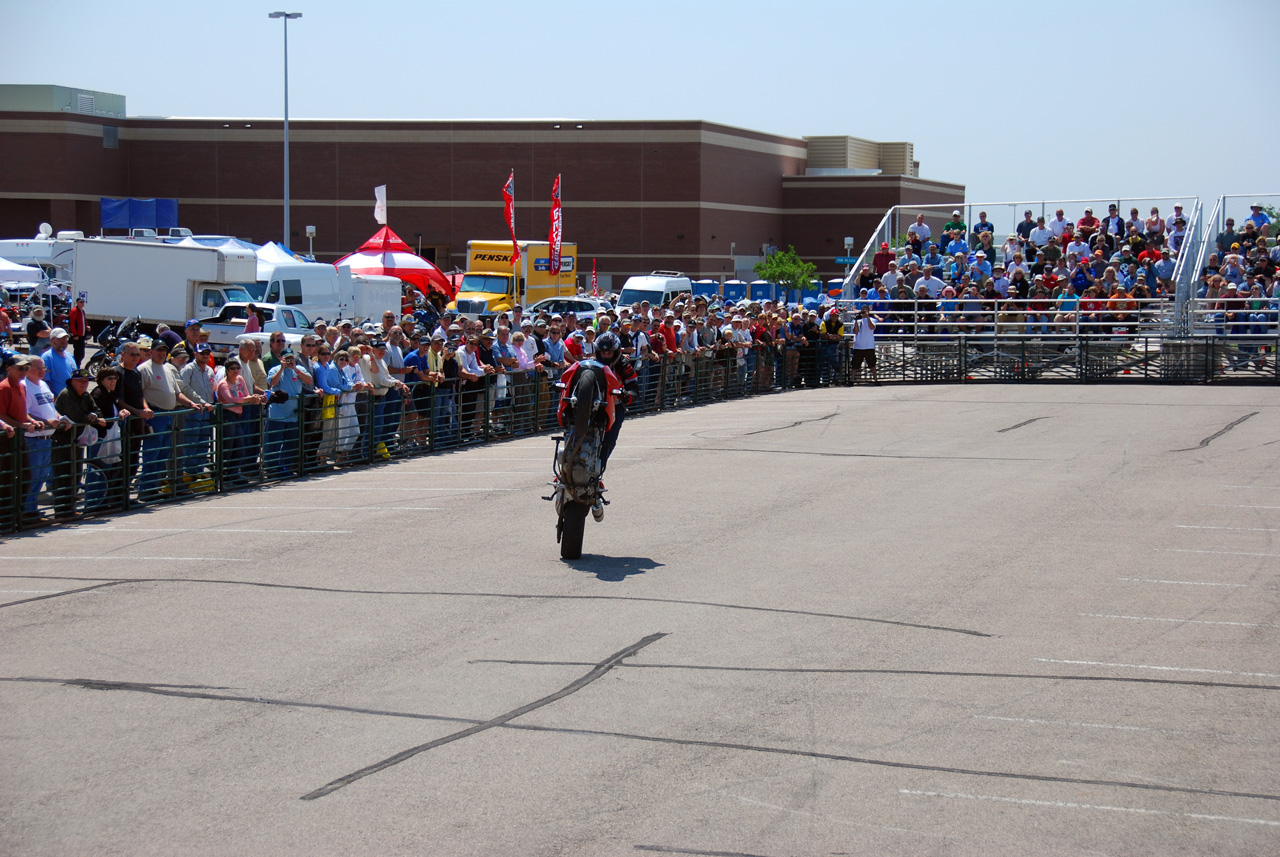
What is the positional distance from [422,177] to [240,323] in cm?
4057

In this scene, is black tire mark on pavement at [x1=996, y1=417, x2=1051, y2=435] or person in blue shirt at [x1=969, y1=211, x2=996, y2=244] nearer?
black tire mark on pavement at [x1=996, y1=417, x2=1051, y2=435]

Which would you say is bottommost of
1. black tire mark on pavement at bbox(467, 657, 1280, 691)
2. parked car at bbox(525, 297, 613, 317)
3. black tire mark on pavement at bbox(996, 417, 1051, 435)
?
black tire mark on pavement at bbox(467, 657, 1280, 691)

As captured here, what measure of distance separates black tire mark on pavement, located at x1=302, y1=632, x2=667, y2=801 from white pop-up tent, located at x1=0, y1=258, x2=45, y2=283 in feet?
127

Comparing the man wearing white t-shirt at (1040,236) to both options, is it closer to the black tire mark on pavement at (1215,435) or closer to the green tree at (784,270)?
the black tire mark on pavement at (1215,435)

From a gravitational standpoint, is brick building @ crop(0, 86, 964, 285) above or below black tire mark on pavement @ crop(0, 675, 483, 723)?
above

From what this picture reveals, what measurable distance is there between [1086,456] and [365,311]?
2851 cm

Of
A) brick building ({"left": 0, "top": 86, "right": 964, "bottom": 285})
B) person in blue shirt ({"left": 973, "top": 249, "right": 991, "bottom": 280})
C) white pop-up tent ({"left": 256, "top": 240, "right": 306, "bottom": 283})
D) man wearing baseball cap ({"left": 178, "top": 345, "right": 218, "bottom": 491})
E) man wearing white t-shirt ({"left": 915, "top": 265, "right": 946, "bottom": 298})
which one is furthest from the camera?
brick building ({"left": 0, "top": 86, "right": 964, "bottom": 285})

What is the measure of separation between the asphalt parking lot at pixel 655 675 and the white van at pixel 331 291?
24.4m

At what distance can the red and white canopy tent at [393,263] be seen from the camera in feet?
143

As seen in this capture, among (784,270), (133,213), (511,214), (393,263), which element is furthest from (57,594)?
(784,270)

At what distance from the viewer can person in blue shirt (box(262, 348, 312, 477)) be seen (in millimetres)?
15273

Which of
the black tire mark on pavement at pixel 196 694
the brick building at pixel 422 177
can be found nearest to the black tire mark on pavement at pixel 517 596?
the black tire mark on pavement at pixel 196 694

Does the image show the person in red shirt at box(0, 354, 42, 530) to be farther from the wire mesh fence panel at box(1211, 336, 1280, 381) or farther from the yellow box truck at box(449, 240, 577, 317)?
the yellow box truck at box(449, 240, 577, 317)

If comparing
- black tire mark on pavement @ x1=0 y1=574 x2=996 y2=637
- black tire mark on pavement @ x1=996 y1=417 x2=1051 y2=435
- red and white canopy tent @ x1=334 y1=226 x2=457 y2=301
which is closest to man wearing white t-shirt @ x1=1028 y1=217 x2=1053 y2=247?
black tire mark on pavement @ x1=996 y1=417 x2=1051 y2=435
